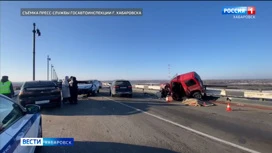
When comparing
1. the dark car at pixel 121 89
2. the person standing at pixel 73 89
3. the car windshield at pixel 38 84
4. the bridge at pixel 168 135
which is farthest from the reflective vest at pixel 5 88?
the dark car at pixel 121 89

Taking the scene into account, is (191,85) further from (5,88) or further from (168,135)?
(5,88)

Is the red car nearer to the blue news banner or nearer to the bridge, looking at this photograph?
the bridge

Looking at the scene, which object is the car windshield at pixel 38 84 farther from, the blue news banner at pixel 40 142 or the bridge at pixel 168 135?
the blue news banner at pixel 40 142


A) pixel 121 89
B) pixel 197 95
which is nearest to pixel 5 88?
pixel 197 95

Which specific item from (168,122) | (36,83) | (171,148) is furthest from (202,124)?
(36,83)

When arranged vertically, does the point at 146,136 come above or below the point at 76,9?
below

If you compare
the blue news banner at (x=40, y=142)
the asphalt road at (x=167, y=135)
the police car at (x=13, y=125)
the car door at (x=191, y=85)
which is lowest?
the asphalt road at (x=167, y=135)

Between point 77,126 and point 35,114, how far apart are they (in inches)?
144

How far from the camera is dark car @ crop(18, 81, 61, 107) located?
42.4 feet

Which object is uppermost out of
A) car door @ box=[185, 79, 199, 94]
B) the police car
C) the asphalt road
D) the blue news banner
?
car door @ box=[185, 79, 199, 94]

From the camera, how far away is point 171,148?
5.73m

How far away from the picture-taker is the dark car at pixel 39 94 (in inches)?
509

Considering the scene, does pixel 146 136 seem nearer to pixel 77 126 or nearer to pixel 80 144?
pixel 80 144

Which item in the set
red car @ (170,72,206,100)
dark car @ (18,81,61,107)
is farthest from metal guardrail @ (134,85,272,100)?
dark car @ (18,81,61,107)
